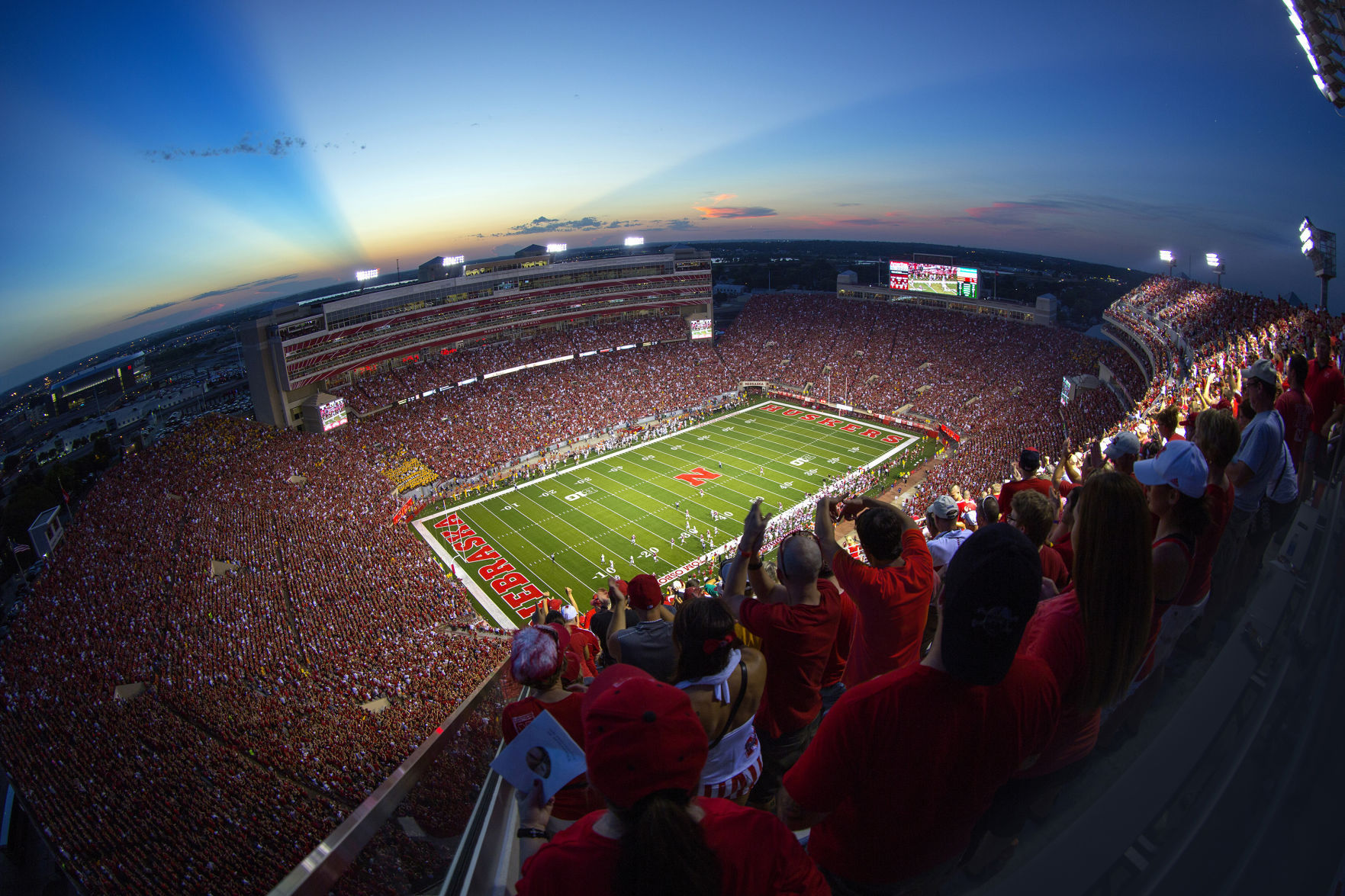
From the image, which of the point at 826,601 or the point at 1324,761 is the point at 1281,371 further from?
the point at 1324,761

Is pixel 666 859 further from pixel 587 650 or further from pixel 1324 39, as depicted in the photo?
pixel 1324 39

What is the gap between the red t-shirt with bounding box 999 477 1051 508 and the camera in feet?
17.0

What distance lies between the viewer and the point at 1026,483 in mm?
5348

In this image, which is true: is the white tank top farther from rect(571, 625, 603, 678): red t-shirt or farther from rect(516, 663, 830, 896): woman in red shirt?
rect(571, 625, 603, 678): red t-shirt

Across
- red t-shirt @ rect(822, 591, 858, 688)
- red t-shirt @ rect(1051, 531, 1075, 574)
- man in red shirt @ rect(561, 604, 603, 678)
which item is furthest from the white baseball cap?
man in red shirt @ rect(561, 604, 603, 678)

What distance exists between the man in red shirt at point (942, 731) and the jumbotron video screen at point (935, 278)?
1962 inches

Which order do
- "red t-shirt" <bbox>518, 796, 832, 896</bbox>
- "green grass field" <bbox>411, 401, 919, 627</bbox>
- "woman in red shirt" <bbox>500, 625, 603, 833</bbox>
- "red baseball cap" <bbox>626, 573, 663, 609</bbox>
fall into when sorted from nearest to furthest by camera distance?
"red t-shirt" <bbox>518, 796, 832, 896</bbox> → "woman in red shirt" <bbox>500, 625, 603, 833</bbox> → "red baseball cap" <bbox>626, 573, 663, 609</bbox> → "green grass field" <bbox>411, 401, 919, 627</bbox>

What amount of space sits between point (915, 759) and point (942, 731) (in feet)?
0.35

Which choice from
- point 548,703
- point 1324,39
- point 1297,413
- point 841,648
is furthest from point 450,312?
point 1297,413

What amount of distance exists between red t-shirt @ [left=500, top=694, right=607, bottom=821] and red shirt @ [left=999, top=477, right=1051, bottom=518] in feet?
12.3

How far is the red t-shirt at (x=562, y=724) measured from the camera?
9.95ft

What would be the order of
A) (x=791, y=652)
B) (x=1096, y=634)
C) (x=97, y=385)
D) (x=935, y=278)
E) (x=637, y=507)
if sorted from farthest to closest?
(x=97, y=385) → (x=935, y=278) → (x=637, y=507) → (x=791, y=652) → (x=1096, y=634)

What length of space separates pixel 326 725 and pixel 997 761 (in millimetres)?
13298

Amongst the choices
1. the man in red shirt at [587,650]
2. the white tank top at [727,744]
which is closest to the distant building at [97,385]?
the man in red shirt at [587,650]
